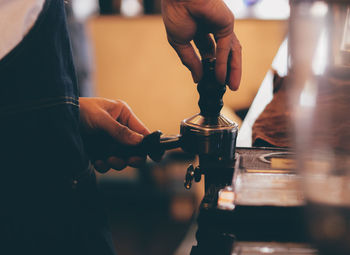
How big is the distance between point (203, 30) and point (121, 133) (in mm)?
253

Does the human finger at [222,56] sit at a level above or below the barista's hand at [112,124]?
above

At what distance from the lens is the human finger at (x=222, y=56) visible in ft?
1.89

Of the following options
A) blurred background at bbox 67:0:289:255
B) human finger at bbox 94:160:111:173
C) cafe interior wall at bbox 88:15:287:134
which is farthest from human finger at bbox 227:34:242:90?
cafe interior wall at bbox 88:15:287:134

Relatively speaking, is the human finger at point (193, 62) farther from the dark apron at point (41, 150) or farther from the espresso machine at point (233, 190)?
the dark apron at point (41, 150)

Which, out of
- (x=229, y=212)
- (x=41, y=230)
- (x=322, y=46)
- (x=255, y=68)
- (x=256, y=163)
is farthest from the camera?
(x=255, y=68)

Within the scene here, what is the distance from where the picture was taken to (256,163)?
0.55 meters

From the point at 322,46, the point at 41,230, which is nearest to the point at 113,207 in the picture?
the point at 41,230

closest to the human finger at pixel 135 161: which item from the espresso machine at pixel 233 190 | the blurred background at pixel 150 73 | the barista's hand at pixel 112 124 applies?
the barista's hand at pixel 112 124

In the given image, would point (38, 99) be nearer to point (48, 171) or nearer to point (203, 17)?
point (48, 171)

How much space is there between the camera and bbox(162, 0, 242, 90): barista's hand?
0.62 meters

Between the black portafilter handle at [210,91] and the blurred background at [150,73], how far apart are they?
2091mm

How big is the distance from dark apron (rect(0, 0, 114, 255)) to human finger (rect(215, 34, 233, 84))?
0.28 metres

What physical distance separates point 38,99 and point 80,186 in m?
0.17

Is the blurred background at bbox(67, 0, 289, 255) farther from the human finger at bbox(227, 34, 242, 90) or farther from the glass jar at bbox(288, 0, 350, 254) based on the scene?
the glass jar at bbox(288, 0, 350, 254)
